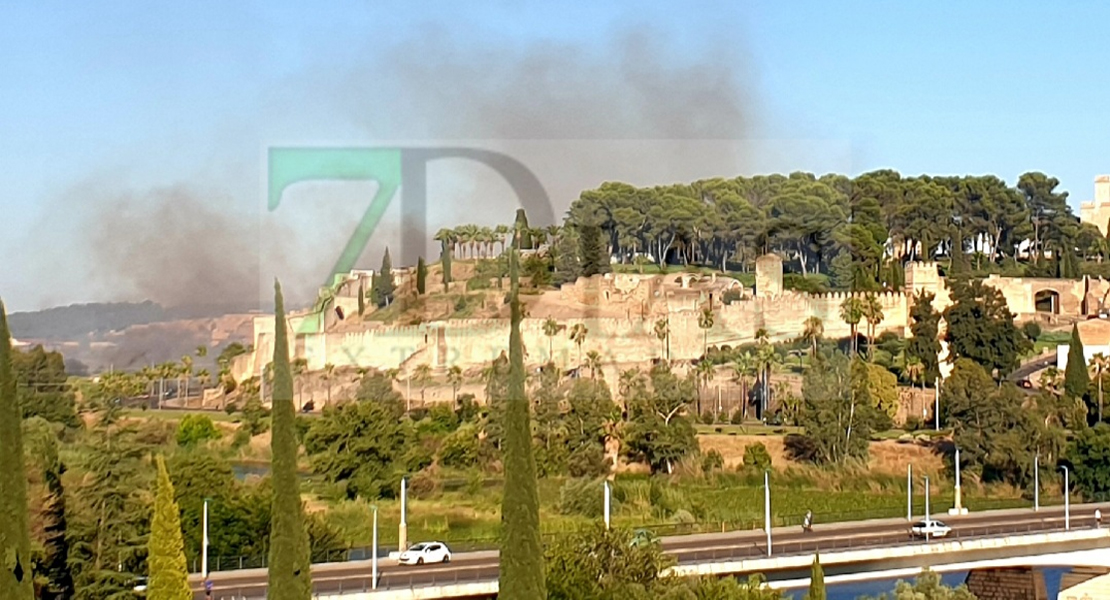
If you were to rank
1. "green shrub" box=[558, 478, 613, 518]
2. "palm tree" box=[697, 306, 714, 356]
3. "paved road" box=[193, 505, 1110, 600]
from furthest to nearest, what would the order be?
1. "palm tree" box=[697, 306, 714, 356]
2. "green shrub" box=[558, 478, 613, 518]
3. "paved road" box=[193, 505, 1110, 600]

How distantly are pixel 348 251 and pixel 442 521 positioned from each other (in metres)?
3.99

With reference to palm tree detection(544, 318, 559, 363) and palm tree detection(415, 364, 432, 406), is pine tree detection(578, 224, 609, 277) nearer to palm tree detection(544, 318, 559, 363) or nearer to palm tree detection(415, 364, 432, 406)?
palm tree detection(544, 318, 559, 363)

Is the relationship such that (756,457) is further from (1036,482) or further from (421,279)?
(421,279)

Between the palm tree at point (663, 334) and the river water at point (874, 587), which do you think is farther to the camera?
the palm tree at point (663, 334)

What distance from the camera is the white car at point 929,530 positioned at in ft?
54.8

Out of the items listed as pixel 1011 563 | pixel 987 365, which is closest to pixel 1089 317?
pixel 987 365

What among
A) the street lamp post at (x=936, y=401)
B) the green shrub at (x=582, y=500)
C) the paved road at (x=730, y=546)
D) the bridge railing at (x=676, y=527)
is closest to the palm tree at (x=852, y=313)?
the street lamp post at (x=936, y=401)

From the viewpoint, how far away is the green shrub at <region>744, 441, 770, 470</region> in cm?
2138

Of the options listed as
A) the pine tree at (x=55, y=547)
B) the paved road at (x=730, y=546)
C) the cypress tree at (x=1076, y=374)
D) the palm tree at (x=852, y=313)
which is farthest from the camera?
the palm tree at (x=852, y=313)

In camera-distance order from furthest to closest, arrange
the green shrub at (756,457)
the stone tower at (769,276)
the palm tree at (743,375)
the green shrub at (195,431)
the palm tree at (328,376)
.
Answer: the stone tower at (769,276)
the palm tree at (743,375)
the palm tree at (328,376)
the green shrub at (195,431)
the green shrub at (756,457)

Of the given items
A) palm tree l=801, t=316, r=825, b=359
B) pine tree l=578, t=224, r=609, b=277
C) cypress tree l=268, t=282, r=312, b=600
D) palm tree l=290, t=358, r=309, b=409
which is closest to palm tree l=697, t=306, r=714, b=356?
palm tree l=801, t=316, r=825, b=359

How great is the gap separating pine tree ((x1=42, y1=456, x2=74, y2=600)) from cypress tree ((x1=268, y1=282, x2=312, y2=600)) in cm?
195

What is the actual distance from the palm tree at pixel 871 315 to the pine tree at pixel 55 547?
1638cm

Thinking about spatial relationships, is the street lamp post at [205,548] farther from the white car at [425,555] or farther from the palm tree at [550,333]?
the palm tree at [550,333]
